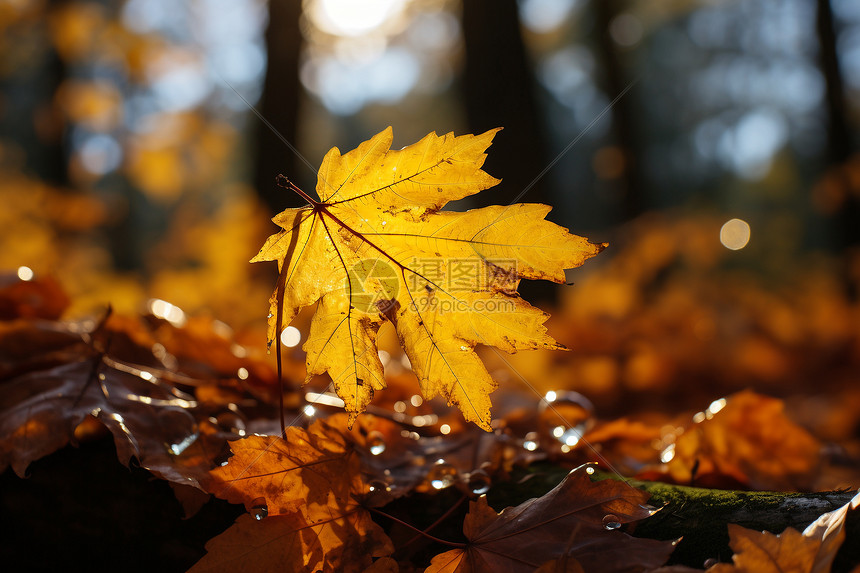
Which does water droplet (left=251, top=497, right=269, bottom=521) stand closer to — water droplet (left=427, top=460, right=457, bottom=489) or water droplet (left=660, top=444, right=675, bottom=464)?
water droplet (left=427, top=460, right=457, bottom=489)

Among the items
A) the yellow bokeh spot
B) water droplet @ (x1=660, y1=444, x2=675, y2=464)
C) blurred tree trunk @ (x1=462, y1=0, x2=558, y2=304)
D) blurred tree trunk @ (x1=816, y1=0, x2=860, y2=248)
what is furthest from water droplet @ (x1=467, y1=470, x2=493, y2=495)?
the yellow bokeh spot

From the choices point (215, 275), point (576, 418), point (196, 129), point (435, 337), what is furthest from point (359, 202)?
point (196, 129)

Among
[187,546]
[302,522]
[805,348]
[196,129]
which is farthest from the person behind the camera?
[196,129]

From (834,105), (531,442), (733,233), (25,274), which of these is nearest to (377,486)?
(531,442)

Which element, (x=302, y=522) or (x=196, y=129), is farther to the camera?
(x=196, y=129)

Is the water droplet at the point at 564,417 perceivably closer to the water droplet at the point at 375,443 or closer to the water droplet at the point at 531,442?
the water droplet at the point at 531,442

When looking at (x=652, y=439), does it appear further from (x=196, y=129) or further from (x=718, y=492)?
(x=196, y=129)

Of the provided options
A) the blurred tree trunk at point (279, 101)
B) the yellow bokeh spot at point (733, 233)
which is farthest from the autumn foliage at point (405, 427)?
the yellow bokeh spot at point (733, 233)
